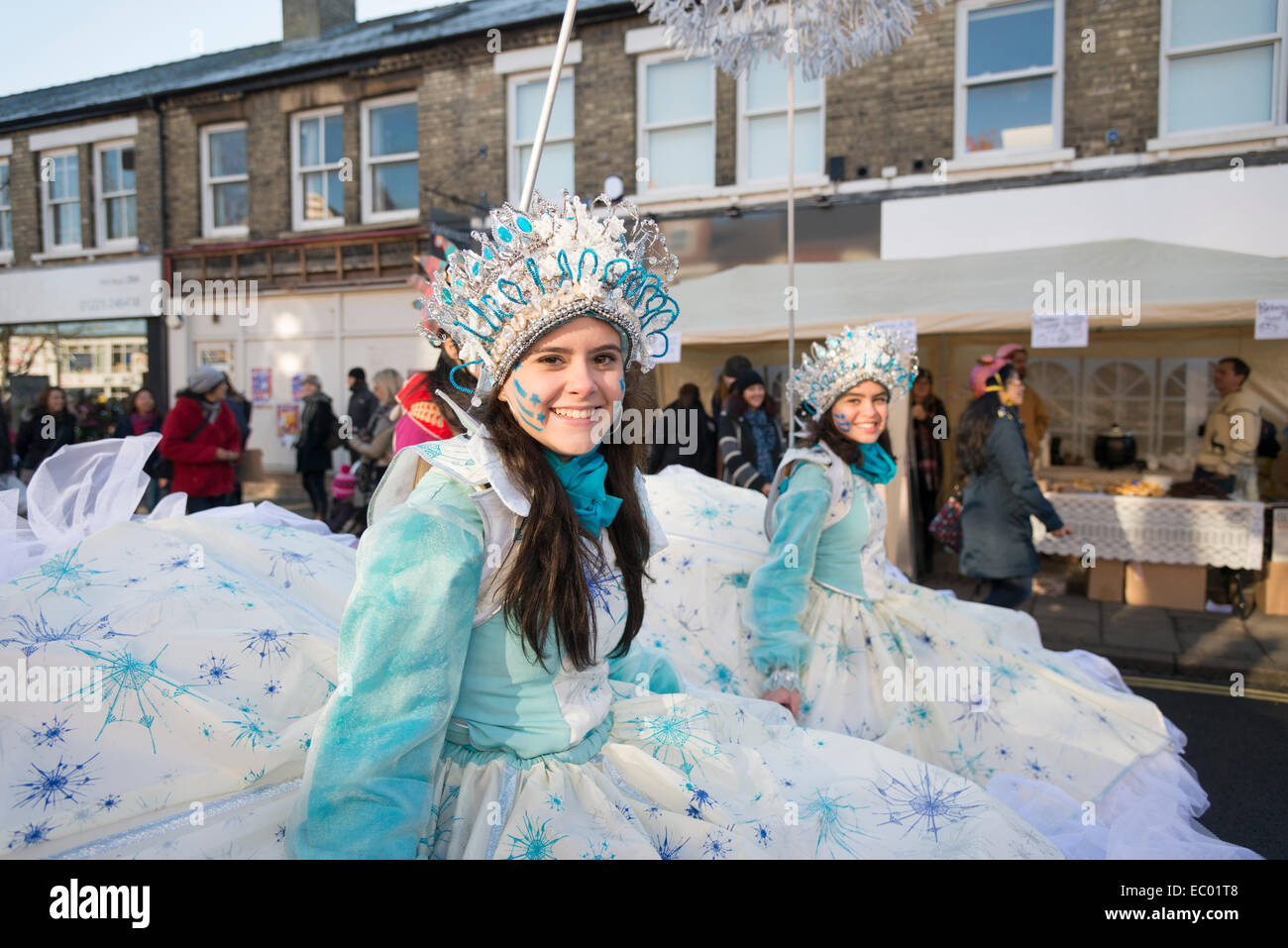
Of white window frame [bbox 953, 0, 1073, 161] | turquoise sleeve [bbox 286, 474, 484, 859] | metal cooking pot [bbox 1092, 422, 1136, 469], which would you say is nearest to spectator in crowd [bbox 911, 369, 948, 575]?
metal cooking pot [bbox 1092, 422, 1136, 469]

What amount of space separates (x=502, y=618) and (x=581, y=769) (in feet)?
1.06

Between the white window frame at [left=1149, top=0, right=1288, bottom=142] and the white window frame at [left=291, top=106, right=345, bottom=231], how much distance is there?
39.2ft

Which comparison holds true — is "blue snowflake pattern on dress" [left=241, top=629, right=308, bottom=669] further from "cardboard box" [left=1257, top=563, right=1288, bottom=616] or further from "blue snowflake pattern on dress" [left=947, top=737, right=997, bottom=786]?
"cardboard box" [left=1257, top=563, right=1288, bottom=616]

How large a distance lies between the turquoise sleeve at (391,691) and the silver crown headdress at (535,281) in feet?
1.24

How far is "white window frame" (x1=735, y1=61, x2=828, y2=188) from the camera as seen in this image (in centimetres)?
1105

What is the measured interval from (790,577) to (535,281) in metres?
1.72

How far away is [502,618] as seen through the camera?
1.52 m

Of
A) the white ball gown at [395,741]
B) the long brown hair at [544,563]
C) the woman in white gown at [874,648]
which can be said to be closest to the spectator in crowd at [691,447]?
the woman in white gown at [874,648]

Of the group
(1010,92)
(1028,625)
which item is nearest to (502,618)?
(1028,625)

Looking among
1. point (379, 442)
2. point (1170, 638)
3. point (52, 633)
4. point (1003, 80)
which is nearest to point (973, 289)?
point (1170, 638)

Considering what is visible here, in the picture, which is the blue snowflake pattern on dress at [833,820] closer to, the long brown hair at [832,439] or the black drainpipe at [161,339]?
the long brown hair at [832,439]

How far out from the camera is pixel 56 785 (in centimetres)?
143

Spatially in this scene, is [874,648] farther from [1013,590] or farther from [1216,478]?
[1216,478]

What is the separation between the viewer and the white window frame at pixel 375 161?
45.7 feet
